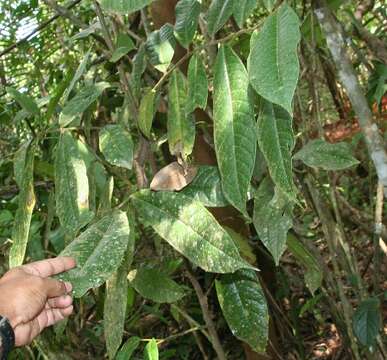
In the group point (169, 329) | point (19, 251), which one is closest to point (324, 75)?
point (169, 329)

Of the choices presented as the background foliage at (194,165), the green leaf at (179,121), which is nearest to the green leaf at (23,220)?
the background foliage at (194,165)

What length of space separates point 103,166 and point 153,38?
0.28 meters

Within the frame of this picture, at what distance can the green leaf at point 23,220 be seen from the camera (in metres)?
0.88

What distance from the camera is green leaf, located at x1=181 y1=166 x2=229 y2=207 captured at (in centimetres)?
85

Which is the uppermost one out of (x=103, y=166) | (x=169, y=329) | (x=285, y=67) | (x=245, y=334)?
(x=285, y=67)

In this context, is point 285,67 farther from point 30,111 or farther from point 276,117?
point 30,111

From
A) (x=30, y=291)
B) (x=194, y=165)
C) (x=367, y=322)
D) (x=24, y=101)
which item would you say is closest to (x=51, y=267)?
(x=30, y=291)

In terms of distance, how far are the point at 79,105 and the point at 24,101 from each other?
132 millimetres

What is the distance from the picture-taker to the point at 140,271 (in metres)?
0.96

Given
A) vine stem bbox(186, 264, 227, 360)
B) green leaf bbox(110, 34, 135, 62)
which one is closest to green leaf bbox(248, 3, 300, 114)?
green leaf bbox(110, 34, 135, 62)

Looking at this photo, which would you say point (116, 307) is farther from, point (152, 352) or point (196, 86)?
point (196, 86)

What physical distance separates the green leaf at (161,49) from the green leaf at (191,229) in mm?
235

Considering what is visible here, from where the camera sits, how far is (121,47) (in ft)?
3.27

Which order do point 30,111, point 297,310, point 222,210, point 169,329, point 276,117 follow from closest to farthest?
1. point 276,117
2. point 30,111
3. point 222,210
4. point 297,310
5. point 169,329
